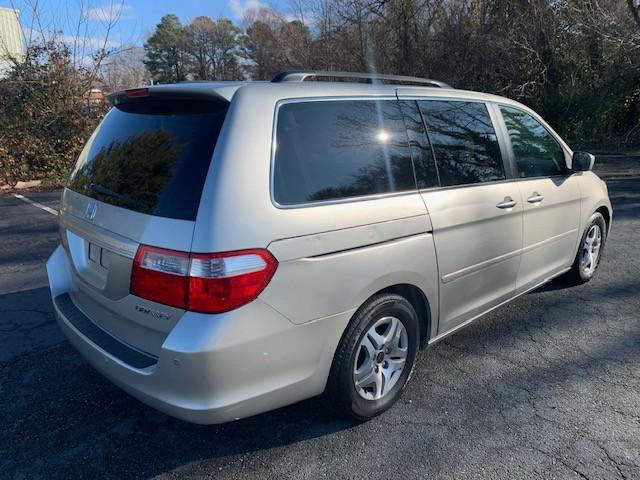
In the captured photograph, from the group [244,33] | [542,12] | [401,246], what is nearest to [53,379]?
[401,246]

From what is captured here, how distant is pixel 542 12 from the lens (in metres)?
14.1

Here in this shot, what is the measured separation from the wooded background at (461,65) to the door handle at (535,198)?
11.6m

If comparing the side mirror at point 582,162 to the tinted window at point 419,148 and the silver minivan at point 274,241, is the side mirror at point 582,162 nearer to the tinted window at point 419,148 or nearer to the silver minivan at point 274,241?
the silver minivan at point 274,241

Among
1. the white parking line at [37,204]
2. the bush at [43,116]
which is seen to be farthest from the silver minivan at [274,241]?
the bush at [43,116]

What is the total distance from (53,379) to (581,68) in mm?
15989

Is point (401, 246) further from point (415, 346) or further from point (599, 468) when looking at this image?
point (599, 468)

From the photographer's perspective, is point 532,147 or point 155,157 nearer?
point 155,157

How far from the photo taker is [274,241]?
2148mm

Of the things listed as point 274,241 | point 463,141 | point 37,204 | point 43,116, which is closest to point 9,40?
point 43,116

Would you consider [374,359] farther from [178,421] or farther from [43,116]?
[43,116]

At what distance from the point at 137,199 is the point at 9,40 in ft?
59.7

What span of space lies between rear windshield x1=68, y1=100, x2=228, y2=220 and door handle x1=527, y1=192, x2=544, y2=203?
2461 millimetres

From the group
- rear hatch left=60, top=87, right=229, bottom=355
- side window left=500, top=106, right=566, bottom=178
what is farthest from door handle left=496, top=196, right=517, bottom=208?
rear hatch left=60, top=87, right=229, bottom=355

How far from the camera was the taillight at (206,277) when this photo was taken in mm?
2029
